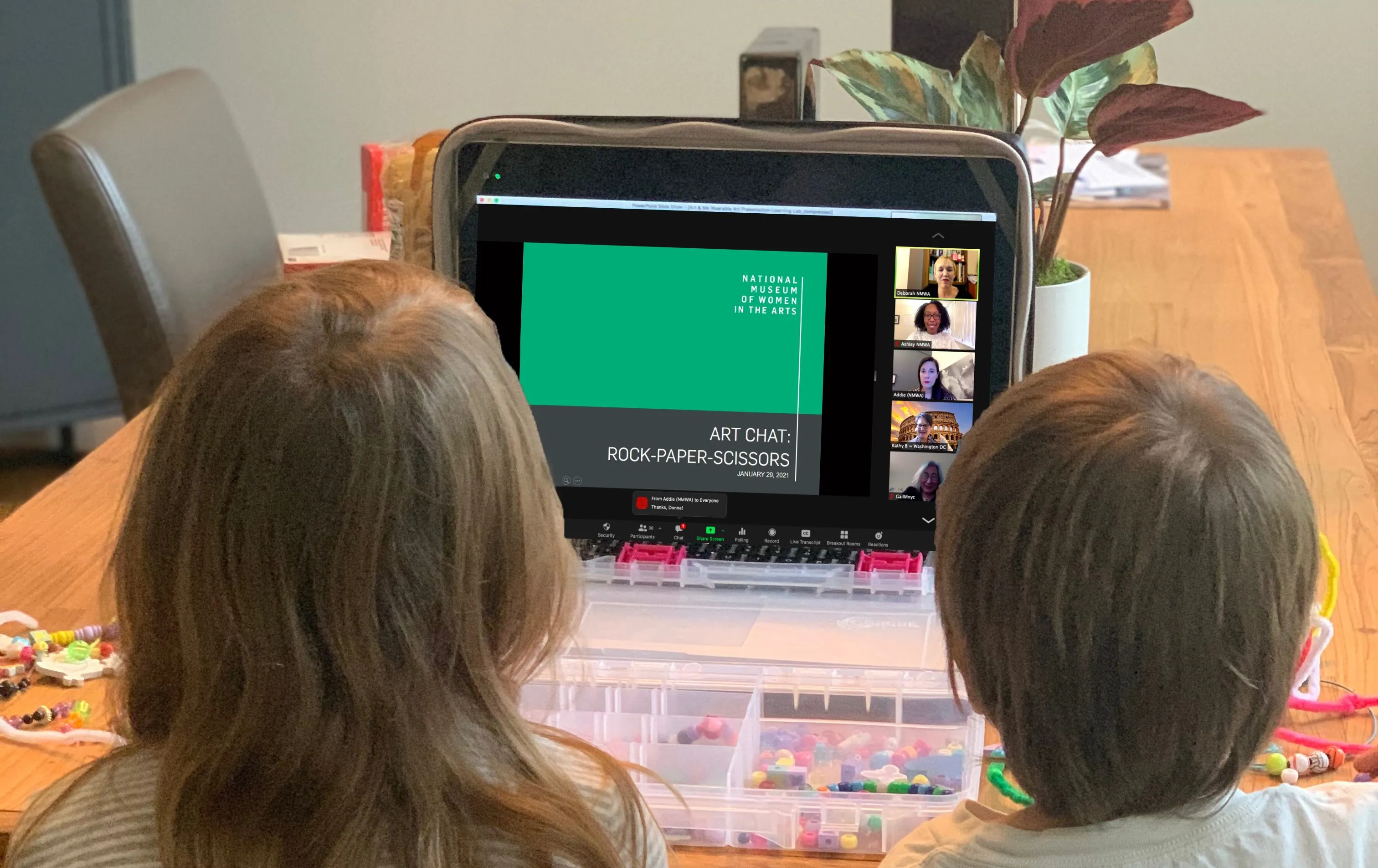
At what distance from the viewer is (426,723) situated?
0.68 metres

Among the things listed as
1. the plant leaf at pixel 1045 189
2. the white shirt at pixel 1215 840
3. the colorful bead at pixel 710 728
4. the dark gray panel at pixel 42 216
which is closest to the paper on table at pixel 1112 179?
the plant leaf at pixel 1045 189

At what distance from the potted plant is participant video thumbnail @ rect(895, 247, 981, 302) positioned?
4 centimetres

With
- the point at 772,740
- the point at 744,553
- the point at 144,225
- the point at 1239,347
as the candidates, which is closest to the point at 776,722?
the point at 772,740

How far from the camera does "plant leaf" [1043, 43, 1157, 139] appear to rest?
3.68 ft

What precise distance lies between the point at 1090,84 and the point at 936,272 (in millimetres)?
244

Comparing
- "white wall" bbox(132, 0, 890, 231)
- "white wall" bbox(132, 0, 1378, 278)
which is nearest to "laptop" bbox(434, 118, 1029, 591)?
"white wall" bbox(132, 0, 1378, 278)

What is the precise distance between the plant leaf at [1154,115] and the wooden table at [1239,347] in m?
0.33

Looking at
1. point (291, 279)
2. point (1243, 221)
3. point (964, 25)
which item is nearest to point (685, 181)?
point (291, 279)

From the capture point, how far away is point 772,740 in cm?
88

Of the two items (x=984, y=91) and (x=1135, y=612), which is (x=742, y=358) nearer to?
(x=984, y=91)

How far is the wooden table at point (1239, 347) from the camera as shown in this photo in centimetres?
103

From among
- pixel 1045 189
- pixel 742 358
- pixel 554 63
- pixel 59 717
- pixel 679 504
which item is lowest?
pixel 59 717

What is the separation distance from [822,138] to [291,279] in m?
0.40

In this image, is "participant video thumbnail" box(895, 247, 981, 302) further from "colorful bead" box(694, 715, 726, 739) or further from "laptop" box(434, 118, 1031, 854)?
"colorful bead" box(694, 715, 726, 739)
